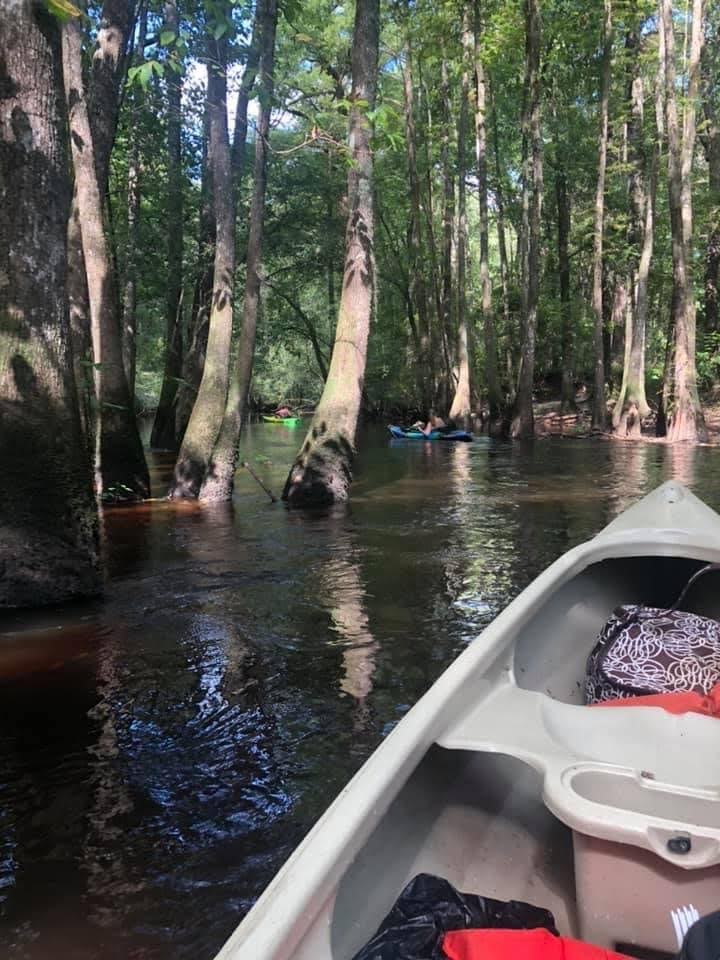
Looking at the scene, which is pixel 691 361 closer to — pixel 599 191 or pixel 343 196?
pixel 599 191

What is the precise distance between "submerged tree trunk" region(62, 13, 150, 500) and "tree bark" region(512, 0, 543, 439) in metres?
12.8

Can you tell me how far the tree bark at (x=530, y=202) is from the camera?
19.9 meters

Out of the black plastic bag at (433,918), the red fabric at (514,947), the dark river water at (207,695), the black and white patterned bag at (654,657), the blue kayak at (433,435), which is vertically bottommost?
the dark river water at (207,695)

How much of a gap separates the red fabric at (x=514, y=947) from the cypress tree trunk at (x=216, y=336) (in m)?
10.6

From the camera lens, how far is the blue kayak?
23234 mm

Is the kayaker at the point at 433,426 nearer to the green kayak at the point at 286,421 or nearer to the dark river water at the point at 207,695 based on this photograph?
the dark river water at the point at 207,695

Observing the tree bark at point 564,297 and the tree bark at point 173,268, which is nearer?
the tree bark at point 173,268

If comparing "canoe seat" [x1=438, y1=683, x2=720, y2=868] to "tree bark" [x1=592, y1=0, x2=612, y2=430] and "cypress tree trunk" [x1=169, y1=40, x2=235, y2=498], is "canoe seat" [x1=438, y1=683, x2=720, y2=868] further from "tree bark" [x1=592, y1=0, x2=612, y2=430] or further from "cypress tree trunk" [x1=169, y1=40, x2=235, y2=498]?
"tree bark" [x1=592, y1=0, x2=612, y2=430]

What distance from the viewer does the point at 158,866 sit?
2.90 metres

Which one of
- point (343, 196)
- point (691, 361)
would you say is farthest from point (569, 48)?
point (691, 361)

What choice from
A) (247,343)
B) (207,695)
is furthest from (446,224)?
(207,695)

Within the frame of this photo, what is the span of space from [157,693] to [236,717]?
59cm

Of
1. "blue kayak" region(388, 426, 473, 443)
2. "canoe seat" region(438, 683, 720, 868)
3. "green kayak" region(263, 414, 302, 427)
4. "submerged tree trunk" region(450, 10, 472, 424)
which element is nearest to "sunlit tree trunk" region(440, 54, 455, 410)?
"submerged tree trunk" region(450, 10, 472, 424)

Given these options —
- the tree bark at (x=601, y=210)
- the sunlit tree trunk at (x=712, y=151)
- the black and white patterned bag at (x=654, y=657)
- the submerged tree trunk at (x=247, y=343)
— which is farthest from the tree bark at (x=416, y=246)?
the black and white patterned bag at (x=654, y=657)
